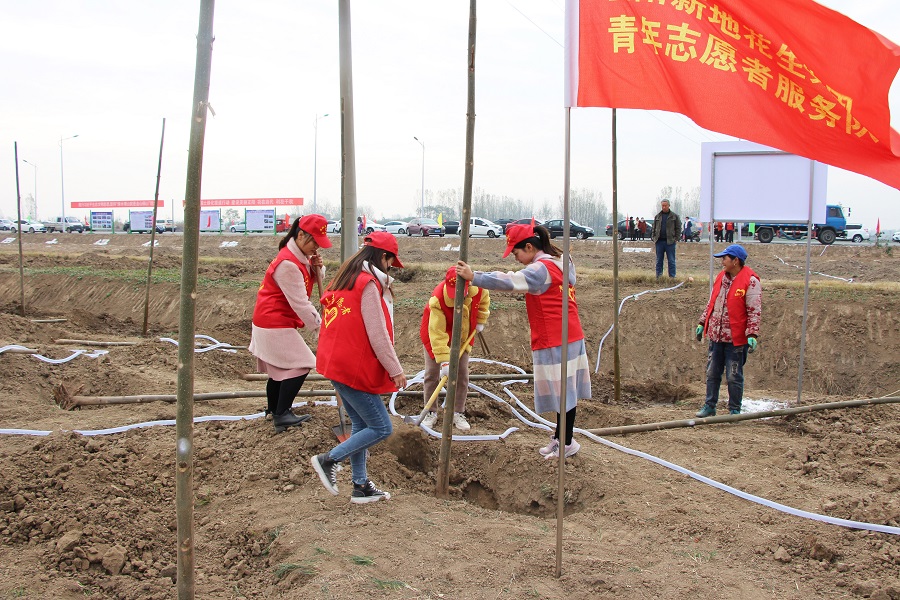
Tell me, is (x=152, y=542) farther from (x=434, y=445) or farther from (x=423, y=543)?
(x=434, y=445)

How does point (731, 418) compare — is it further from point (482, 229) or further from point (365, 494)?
point (482, 229)

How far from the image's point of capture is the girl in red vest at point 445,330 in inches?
237

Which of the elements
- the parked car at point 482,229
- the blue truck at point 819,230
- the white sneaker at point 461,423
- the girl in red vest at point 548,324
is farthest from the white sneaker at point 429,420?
the parked car at point 482,229

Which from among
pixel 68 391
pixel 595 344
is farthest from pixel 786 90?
pixel 595 344

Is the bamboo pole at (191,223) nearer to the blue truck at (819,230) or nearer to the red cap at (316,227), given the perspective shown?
the red cap at (316,227)

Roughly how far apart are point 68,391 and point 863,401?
26.1ft

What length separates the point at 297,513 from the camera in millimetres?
4297

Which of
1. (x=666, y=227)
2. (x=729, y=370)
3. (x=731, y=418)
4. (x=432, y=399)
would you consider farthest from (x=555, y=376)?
(x=666, y=227)

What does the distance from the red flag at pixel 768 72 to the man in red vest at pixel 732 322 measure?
10.7 ft

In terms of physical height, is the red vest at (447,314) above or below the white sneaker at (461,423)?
above

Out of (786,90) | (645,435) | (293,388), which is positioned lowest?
(645,435)

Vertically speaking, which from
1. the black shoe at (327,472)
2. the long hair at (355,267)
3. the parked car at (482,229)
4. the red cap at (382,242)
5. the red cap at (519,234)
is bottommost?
the black shoe at (327,472)

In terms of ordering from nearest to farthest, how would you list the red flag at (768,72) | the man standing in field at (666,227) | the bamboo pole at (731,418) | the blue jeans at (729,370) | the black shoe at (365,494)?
1. the red flag at (768,72)
2. the black shoe at (365,494)
3. the bamboo pole at (731,418)
4. the blue jeans at (729,370)
5. the man standing in field at (666,227)

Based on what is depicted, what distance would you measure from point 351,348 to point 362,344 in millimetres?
68
